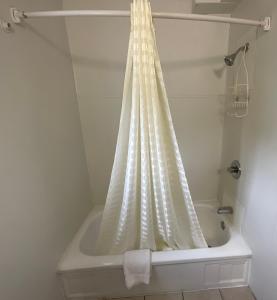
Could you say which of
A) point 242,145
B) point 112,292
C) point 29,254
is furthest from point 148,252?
point 242,145

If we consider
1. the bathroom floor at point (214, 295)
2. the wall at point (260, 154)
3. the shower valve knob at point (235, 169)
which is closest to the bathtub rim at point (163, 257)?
the wall at point (260, 154)

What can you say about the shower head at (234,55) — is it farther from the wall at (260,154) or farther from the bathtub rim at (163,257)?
the bathtub rim at (163,257)

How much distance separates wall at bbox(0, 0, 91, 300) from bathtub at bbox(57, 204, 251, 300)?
111 millimetres

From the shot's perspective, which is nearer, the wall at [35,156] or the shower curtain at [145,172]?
the wall at [35,156]

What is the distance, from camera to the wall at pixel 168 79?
5.44ft

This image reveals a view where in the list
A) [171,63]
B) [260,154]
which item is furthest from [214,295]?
[171,63]

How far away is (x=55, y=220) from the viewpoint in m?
1.29

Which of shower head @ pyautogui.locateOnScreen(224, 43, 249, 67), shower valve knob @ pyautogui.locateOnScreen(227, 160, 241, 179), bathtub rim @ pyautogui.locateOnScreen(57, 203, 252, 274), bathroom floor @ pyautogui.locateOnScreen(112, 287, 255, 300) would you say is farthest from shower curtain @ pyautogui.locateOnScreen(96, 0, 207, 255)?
shower head @ pyautogui.locateOnScreen(224, 43, 249, 67)

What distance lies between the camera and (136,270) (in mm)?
1272

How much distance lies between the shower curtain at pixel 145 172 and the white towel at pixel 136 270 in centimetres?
10

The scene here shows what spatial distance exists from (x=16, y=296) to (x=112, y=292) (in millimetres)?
716

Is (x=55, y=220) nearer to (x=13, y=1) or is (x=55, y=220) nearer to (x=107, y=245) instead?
(x=107, y=245)

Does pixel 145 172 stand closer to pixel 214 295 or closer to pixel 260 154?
pixel 260 154

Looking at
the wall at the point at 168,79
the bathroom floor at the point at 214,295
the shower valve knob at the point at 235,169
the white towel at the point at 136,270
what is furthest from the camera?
the wall at the point at 168,79
